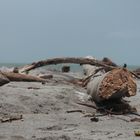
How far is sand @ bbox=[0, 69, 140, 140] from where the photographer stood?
7262mm

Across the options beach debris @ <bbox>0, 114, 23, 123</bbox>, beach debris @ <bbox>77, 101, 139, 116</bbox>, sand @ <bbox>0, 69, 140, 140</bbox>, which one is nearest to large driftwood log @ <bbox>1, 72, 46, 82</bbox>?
sand @ <bbox>0, 69, 140, 140</bbox>

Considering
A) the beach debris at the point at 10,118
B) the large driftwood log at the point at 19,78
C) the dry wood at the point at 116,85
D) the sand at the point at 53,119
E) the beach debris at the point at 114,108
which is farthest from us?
the large driftwood log at the point at 19,78

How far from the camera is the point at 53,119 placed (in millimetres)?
9000

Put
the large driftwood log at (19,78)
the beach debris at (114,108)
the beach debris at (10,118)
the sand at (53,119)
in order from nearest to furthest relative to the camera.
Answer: the sand at (53,119) → the beach debris at (10,118) → the beach debris at (114,108) → the large driftwood log at (19,78)

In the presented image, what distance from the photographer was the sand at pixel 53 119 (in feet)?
23.8

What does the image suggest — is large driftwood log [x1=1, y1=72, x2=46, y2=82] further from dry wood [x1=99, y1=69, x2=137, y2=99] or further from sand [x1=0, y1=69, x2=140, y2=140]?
dry wood [x1=99, y1=69, x2=137, y2=99]

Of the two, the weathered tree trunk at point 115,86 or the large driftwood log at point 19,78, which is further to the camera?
the large driftwood log at point 19,78

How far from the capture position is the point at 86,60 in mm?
16734

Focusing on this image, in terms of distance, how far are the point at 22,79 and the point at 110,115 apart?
486cm

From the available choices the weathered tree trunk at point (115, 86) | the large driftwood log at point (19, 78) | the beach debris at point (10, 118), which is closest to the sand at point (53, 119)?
the beach debris at point (10, 118)

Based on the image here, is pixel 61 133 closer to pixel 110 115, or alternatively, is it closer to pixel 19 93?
pixel 110 115

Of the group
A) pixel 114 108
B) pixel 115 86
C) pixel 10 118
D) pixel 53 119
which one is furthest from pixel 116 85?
pixel 10 118

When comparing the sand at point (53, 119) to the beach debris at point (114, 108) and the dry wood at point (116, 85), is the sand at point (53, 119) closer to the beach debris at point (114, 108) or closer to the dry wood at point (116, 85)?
the beach debris at point (114, 108)

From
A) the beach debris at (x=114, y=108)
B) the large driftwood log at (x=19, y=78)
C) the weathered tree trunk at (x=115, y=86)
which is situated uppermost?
the weathered tree trunk at (x=115, y=86)
